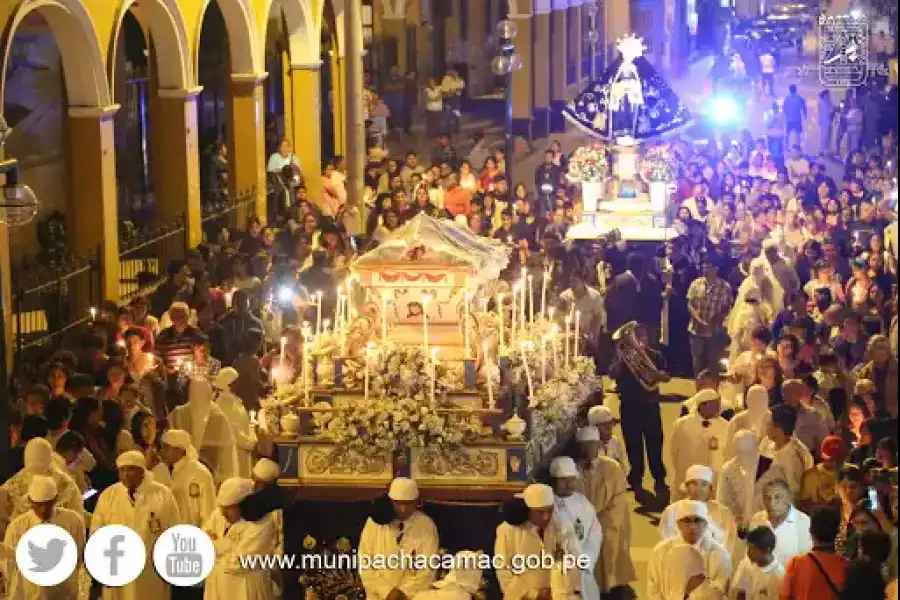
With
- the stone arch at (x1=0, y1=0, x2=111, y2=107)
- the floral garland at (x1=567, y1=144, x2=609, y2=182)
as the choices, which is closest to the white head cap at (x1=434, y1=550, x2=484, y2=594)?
the stone arch at (x1=0, y1=0, x2=111, y2=107)

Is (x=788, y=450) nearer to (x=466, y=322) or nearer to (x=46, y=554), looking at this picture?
(x=466, y=322)

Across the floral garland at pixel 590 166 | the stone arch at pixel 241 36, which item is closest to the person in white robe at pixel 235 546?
the floral garland at pixel 590 166

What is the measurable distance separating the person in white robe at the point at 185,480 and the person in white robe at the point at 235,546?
3.35ft

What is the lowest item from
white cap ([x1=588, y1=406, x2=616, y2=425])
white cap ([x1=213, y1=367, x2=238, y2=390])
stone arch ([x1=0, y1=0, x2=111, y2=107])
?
white cap ([x1=588, y1=406, x2=616, y2=425])

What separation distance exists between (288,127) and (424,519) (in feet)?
61.7

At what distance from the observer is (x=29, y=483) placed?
14.4m

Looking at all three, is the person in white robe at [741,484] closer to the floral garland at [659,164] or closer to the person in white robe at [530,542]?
the person in white robe at [530,542]

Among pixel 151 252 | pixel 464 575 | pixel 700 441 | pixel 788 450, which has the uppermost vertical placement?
pixel 151 252

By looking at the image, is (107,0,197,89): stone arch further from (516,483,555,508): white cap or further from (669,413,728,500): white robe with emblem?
(516,483,555,508): white cap

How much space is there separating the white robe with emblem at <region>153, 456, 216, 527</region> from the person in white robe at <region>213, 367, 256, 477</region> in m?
1.24

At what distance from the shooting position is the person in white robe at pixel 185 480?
50.1 feet

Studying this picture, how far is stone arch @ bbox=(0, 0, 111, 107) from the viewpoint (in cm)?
2284

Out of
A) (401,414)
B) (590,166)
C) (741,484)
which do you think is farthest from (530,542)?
(590,166)

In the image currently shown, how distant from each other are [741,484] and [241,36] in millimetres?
15282
